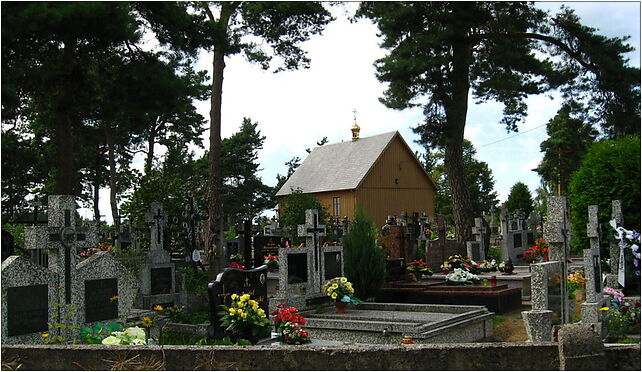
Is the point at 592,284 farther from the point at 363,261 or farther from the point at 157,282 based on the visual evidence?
the point at 157,282

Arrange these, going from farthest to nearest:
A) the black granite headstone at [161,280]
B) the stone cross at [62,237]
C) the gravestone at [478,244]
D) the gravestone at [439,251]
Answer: the gravestone at [478,244] → the gravestone at [439,251] → the black granite headstone at [161,280] → the stone cross at [62,237]

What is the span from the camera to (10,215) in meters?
32.8

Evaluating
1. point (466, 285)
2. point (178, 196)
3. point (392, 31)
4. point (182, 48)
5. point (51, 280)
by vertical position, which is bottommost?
point (466, 285)

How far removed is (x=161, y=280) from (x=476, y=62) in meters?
13.3

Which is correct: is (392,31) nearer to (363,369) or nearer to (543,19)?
(543,19)

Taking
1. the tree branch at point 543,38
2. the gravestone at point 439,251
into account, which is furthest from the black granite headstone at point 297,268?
the tree branch at point 543,38

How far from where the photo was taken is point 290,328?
8.50 metres

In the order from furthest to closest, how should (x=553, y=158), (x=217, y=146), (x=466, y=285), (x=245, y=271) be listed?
(x=553, y=158) → (x=217, y=146) → (x=466, y=285) → (x=245, y=271)

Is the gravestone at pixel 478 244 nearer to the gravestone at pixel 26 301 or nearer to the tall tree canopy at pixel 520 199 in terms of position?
the gravestone at pixel 26 301

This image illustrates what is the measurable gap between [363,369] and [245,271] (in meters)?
4.34

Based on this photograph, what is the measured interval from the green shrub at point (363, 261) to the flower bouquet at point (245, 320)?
16.1 feet

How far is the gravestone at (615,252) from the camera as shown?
1054cm

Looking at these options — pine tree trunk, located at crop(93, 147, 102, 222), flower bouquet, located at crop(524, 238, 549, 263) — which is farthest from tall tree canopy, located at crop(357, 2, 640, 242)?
pine tree trunk, located at crop(93, 147, 102, 222)

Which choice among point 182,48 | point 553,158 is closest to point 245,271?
point 182,48
